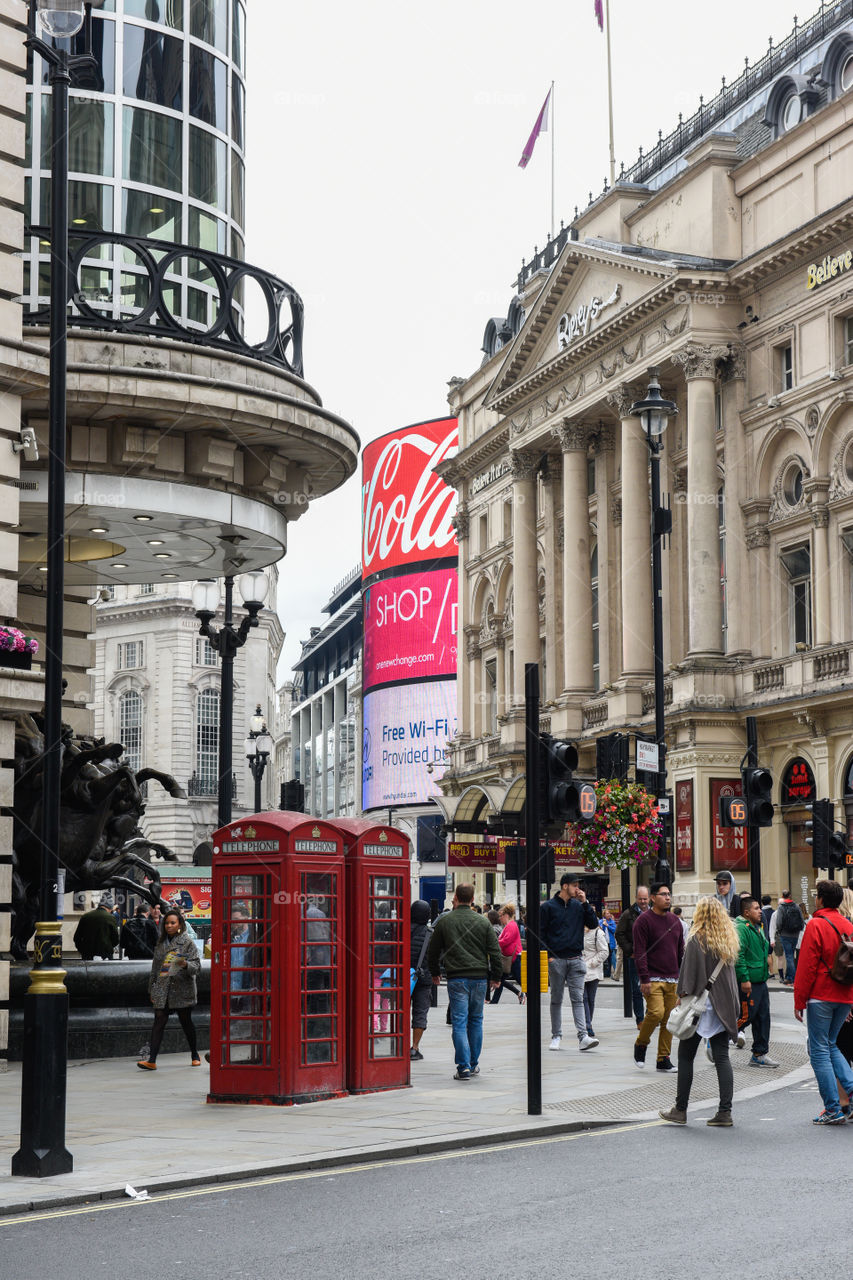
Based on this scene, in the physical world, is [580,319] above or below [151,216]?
above

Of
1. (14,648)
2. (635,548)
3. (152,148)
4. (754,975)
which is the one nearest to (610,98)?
(635,548)

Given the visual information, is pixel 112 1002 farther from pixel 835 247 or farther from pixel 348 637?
pixel 348 637

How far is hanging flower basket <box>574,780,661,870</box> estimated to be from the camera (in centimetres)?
3309

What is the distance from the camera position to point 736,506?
48156 mm

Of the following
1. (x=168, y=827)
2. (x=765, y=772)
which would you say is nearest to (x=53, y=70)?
(x=765, y=772)

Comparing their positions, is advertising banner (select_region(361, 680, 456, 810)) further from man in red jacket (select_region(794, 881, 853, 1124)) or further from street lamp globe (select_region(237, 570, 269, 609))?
man in red jacket (select_region(794, 881, 853, 1124))

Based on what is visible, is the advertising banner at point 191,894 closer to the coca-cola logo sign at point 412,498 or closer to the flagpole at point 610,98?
the flagpole at point 610,98

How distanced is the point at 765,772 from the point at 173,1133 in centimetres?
1194

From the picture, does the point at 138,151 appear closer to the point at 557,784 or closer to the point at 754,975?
the point at 557,784

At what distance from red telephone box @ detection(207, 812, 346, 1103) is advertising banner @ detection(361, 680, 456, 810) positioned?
68854 mm

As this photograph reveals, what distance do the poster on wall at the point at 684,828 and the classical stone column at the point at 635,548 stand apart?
4594 mm

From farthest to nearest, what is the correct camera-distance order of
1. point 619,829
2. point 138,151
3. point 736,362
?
point 736,362 < point 619,829 < point 138,151

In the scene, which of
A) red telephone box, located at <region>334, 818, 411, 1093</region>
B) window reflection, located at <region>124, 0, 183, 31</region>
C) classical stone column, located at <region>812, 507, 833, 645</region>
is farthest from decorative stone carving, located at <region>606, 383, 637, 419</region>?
red telephone box, located at <region>334, 818, 411, 1093</region>

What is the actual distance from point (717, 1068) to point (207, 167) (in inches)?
537
